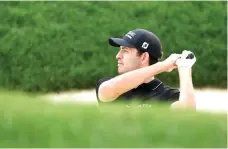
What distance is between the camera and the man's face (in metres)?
3.56

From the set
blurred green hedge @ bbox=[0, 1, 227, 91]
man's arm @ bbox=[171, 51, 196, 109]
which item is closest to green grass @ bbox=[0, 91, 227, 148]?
man's arm @ bbox=[171, 51, 196, 109]

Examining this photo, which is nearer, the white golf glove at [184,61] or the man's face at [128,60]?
the white golf glove at [184,61]

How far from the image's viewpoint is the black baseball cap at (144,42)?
3.58m

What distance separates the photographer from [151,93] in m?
3.46

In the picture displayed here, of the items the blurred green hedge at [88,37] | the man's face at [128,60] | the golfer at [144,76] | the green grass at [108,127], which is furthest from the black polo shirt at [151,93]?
the blurred green hedge at [88,37]

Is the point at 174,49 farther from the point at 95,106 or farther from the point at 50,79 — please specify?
the point at 95,106

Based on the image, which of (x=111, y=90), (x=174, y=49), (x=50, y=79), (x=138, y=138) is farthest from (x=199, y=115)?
(x=174, y=49)

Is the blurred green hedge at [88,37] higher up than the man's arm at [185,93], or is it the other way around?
the blurred green hedge at [88,37]

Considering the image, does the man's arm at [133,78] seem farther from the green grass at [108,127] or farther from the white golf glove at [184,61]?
the green grass at [108,127]

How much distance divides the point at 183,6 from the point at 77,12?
1.27 metres

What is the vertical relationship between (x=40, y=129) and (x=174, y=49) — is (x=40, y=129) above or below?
below

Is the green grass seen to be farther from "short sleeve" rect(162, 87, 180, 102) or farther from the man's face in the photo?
the man's face

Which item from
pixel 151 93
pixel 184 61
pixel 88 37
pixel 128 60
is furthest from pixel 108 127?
pixel 88 37

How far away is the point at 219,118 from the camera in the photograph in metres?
2.31
